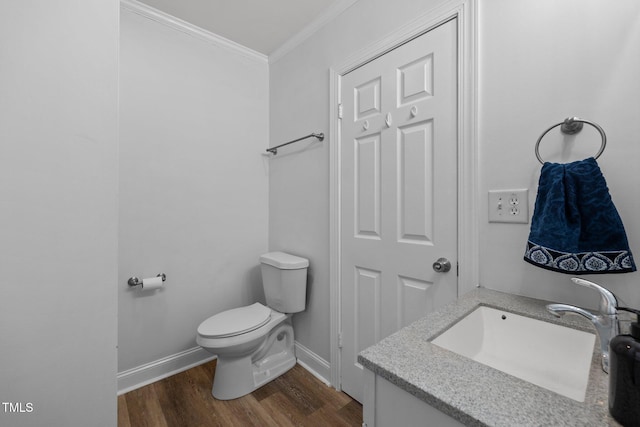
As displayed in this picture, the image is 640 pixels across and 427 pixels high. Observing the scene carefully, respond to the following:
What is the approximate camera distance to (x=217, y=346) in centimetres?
152

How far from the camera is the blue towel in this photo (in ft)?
2.53

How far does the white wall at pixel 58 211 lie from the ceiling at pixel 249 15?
92 cm

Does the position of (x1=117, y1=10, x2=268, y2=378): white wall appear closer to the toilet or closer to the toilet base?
the toilet

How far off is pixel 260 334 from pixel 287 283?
0.34 meters

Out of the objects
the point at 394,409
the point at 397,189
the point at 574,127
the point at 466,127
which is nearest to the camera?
the point at 394,409

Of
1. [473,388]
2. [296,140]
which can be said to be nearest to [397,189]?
[296,140]

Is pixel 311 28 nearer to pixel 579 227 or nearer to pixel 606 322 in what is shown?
pixel 579 227

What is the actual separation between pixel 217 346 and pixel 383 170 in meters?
1.31

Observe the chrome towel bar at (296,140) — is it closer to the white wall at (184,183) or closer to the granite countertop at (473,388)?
the white wall at (184,183)

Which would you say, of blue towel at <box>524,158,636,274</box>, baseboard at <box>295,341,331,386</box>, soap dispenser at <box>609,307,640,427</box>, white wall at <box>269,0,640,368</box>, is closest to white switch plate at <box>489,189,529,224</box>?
white wall at <box>269,0,640,368</box>

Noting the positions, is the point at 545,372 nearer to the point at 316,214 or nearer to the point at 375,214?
the point at 375,214

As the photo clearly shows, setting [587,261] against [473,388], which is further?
[587,261]

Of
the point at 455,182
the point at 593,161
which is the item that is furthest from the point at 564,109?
the point at 455,182

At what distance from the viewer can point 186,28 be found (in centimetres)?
189
